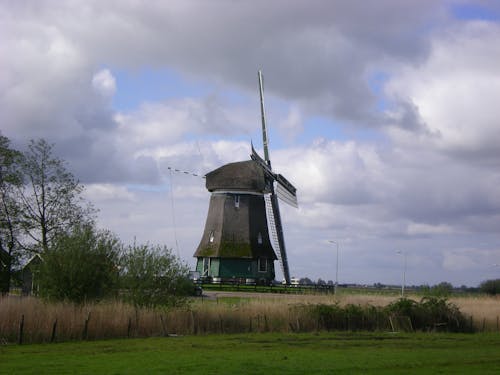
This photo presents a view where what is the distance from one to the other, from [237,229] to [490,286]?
140 ft

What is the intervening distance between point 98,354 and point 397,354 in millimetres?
9708

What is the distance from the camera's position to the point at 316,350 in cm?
2462

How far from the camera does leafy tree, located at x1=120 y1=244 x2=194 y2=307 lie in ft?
106

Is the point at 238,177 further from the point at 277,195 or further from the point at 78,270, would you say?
the point at 78,270

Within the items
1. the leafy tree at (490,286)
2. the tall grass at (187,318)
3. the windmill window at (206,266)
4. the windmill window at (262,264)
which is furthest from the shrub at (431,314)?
the leafy tree at (490,286)

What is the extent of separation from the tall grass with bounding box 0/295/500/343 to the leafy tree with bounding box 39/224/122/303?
3.32 metres

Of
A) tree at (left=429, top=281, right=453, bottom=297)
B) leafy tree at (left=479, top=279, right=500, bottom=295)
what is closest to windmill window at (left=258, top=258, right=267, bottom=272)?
tree at (left=429, top=281, right=453, bottom=297)

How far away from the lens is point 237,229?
183ft

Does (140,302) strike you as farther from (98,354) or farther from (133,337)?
(98,354)

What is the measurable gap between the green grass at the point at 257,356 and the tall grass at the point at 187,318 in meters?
1.18

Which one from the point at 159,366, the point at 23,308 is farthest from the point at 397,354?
the point at 23,308

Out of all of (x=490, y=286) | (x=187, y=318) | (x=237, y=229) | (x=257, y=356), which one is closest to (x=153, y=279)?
(x=187, y=318)

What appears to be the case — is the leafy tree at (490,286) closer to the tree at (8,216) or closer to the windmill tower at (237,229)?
the windmill tower at (237,229)

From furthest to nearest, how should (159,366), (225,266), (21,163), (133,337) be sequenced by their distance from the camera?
(225,266), (21,163), (133,337), (159,366)
